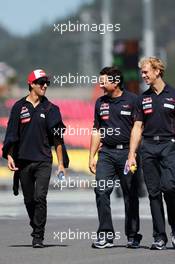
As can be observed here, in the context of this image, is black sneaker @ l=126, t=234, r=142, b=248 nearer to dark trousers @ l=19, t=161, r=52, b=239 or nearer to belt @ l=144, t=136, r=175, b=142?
dark trousers @ l=19, t=161, r=52, b=239

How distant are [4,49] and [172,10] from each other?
689 inches

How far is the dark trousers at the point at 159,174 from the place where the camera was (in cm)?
1379

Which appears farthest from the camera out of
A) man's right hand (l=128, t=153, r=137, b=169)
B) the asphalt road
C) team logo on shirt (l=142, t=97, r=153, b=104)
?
team logo on shirt (l=142, t=97, r=153, b=104)

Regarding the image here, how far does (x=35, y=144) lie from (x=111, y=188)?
3.21 feet

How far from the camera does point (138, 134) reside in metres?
13.9

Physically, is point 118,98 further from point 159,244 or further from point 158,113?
point 159,244

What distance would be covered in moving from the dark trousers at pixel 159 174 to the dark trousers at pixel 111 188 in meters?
0.28

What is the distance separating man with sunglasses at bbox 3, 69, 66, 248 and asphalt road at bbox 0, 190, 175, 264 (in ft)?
1.62

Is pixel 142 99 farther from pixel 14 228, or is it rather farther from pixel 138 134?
pixel 14 228

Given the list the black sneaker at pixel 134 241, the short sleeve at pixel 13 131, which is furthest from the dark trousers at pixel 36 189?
the black sneaker at pixel 134 241

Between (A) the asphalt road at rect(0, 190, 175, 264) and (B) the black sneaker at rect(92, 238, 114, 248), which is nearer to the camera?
(A) the asphalt road at rect(0, 190, 175, 264)

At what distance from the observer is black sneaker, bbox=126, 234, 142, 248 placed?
46.3 feet

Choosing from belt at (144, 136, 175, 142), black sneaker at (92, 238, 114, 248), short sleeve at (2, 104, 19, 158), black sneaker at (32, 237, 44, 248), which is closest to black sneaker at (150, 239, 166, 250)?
black sneaker at (92, 238, 114, 248)
